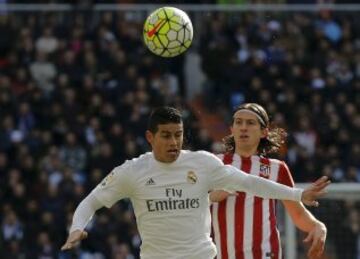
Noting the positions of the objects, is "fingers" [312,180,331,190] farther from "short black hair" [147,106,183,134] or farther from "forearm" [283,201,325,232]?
"forearm" [283,201,325,232]

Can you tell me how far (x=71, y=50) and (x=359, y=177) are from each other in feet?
17.3

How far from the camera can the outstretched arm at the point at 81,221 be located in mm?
7938

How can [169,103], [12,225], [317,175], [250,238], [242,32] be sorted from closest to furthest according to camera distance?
[250,238] < [12,225] < [317,175] < [169,103] < [242,32]

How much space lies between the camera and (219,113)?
2097 centimetres

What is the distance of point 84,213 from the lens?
8.21 meters

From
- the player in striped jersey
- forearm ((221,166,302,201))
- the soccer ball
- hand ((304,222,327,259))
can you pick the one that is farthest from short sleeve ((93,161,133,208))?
the soccer ball

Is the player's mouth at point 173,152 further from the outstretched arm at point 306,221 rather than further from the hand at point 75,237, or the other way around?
the outstretched arm at point 306,221

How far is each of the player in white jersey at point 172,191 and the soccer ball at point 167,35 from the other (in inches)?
123

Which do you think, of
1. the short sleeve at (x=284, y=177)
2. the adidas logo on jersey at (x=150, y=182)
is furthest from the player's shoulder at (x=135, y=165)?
the short sleeve at (x=284, y=177)

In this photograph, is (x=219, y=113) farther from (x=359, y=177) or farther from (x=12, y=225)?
(x=12, y=225)

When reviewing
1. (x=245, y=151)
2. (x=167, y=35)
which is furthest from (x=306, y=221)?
(x=167, y=35)

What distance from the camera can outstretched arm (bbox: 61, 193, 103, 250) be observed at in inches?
313

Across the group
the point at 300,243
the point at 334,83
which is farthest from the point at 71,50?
the point at 300,243

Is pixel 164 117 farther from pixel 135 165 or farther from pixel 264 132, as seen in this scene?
pixel 264 132
